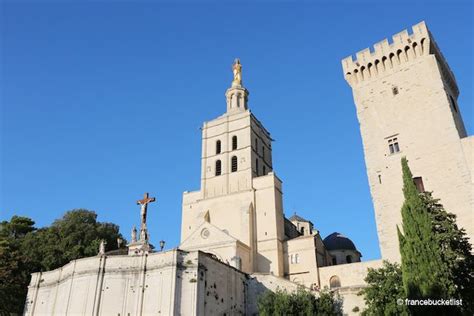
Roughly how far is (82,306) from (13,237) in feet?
67.6

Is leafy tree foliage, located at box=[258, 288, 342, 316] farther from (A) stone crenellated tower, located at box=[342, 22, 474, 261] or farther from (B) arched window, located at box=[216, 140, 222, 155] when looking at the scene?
(B) arched window, located at box=[216, 140, 222, 155]

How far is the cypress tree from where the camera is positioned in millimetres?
17672

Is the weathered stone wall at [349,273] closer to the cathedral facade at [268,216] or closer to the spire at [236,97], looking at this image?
the cathedral facade at [268,216]

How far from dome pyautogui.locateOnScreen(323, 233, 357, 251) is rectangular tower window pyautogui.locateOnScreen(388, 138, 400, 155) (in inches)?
723

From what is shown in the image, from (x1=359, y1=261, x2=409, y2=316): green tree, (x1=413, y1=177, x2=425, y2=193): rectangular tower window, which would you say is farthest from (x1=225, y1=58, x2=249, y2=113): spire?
(x1=359, y1=261, x2=409, y2=316): green tree

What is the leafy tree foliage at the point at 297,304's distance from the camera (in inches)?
955

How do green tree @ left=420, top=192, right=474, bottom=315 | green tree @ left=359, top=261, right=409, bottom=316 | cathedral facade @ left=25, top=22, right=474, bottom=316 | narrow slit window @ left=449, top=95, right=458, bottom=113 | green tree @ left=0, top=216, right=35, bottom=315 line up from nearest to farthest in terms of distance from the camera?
green tree @ left=420, top=192, right=474, bottom=315 < green tree @ left=359, top=261, right=409, bottom=316 < cathedral facade @ left=25, top=22, right=474, bottom=316 < narrow slit window @ left=449, top=95, right=458, bottom=113 < green tree @ left=0, top=216, right=35, bottom=315

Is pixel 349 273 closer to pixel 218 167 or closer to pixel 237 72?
pixel 218 167

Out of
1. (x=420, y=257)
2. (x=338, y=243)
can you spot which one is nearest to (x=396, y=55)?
(x=420, y=257)

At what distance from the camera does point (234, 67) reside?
5197cm

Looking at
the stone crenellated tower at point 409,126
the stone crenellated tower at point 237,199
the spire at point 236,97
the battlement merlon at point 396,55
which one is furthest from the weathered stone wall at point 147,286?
the spire at point 236,97

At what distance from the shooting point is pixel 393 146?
104 ft

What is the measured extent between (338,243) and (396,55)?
22.3m

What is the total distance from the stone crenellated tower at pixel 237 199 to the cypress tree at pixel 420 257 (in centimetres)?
1684
